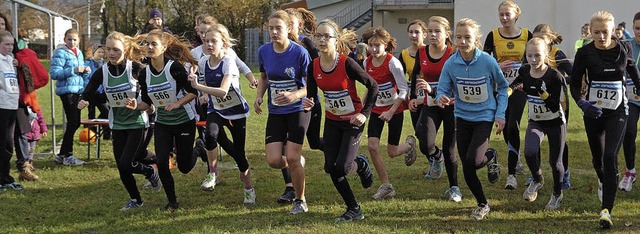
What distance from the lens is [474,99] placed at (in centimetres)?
641

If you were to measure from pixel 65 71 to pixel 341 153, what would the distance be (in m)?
5.30

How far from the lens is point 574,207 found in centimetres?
675

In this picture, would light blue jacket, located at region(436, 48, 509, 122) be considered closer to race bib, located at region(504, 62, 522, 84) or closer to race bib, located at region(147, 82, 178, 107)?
race bib, located at region(504, 62, 522, 84)

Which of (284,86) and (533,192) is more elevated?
(284,86)

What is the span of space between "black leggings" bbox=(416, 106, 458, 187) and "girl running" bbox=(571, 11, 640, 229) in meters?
1.31

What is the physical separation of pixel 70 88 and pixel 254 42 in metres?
34.0

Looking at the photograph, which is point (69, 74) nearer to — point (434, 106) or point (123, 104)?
point (123, 104)

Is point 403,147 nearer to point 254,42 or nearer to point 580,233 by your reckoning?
point 580,233

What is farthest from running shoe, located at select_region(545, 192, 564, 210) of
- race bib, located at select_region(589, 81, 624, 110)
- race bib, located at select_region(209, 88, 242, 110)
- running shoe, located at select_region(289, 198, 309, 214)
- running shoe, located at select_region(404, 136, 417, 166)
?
race bib, located at select_region(209, 88, 242, 110)

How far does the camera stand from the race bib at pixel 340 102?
6414 mm

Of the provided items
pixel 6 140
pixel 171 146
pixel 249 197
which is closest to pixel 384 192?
pixel 249 197

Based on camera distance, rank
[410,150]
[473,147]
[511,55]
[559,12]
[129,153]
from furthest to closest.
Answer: [559,12]
[410,150]
[511,55]
[129,153]
[473,147]

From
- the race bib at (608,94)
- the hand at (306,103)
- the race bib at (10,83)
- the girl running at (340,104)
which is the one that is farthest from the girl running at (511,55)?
the race bib at (10,83)

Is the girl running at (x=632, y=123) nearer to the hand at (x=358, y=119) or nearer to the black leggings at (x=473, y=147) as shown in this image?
the black leggings at (x=473, y=147)
